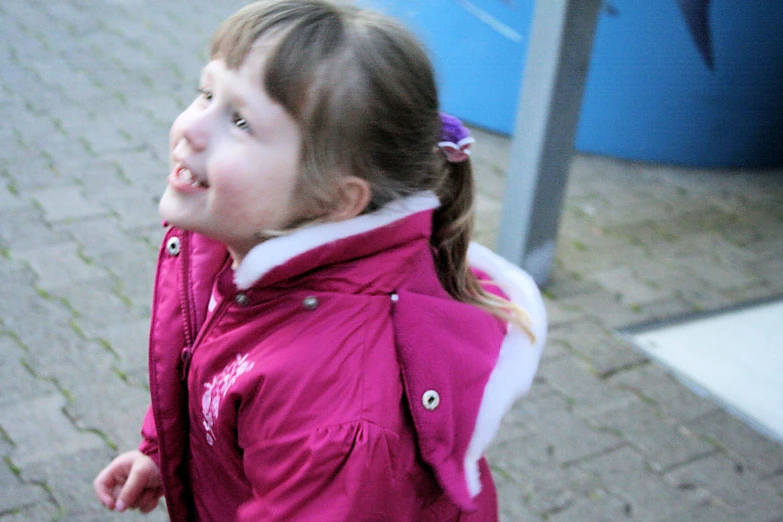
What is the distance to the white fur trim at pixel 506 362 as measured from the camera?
1.53m

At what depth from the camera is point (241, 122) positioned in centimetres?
142

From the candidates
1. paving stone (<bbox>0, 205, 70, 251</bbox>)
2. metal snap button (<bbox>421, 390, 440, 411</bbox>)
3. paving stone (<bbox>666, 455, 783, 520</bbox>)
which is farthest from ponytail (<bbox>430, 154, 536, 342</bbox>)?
paving stone (<bbox>0, 205, 70, 251</bbox>)

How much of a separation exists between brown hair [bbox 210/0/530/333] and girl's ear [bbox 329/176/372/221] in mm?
14

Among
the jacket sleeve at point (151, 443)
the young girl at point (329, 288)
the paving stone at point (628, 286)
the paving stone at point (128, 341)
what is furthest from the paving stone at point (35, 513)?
the paving stone at point (628, 286)

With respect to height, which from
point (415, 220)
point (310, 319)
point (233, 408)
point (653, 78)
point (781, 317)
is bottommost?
point (781, 317)

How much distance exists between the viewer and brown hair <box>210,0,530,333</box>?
1398mm

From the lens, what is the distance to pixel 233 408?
4.76 feet

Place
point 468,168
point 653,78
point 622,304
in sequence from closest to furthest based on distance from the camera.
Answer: point 468,168 → point 622,304 → point 653,78

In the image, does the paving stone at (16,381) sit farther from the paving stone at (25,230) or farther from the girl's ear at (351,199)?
the girl's ear at (351,199)

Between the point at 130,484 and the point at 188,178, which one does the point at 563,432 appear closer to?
the point at 130,484

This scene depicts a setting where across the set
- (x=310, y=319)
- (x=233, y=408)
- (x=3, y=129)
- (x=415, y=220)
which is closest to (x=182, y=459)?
(x=233, y=408)

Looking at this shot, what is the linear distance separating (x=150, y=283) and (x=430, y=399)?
2358 millimetres

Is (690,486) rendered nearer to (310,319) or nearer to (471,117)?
(310,319)

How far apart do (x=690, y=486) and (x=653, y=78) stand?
267 centimetres
